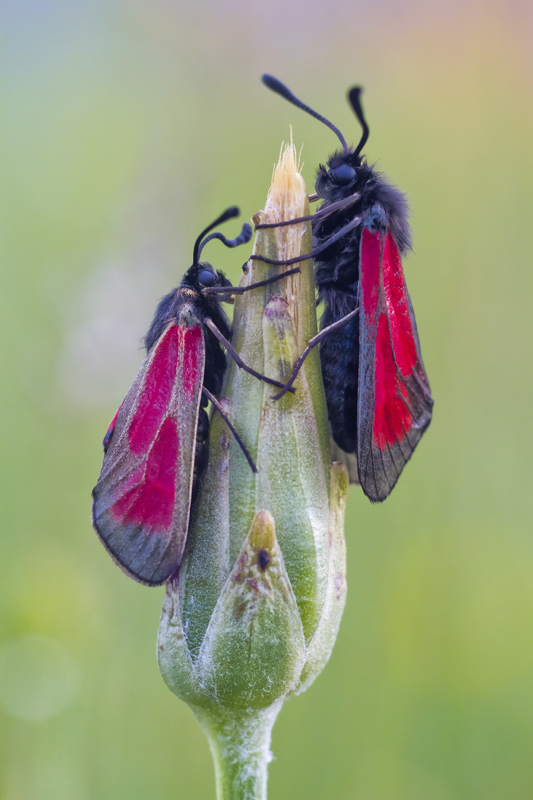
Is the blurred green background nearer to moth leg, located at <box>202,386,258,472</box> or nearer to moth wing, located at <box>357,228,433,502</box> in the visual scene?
moth wing, located at <box>357,228,433,502</box>

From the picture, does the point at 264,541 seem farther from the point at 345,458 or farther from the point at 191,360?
the point at 345,458

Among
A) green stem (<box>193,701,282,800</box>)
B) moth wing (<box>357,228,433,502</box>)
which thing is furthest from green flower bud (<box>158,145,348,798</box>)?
moth wing (<box>357,228,433,502</box>)

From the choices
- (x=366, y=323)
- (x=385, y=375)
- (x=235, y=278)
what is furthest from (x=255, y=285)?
(x=235, y=278)

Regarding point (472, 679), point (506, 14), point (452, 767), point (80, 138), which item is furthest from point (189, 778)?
point (506, 14)

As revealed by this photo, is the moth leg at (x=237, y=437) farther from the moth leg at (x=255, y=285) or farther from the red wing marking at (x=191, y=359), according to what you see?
the moth leg at (x=255, y=285)

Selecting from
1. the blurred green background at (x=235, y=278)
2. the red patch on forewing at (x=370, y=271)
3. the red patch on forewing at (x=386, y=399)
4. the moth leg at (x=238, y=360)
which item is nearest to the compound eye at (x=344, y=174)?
the red patch on forewing at (x=370, y=271)

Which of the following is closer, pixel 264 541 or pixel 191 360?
pixel 264 541

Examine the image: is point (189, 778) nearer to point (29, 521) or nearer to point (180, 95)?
point (29, 521)
